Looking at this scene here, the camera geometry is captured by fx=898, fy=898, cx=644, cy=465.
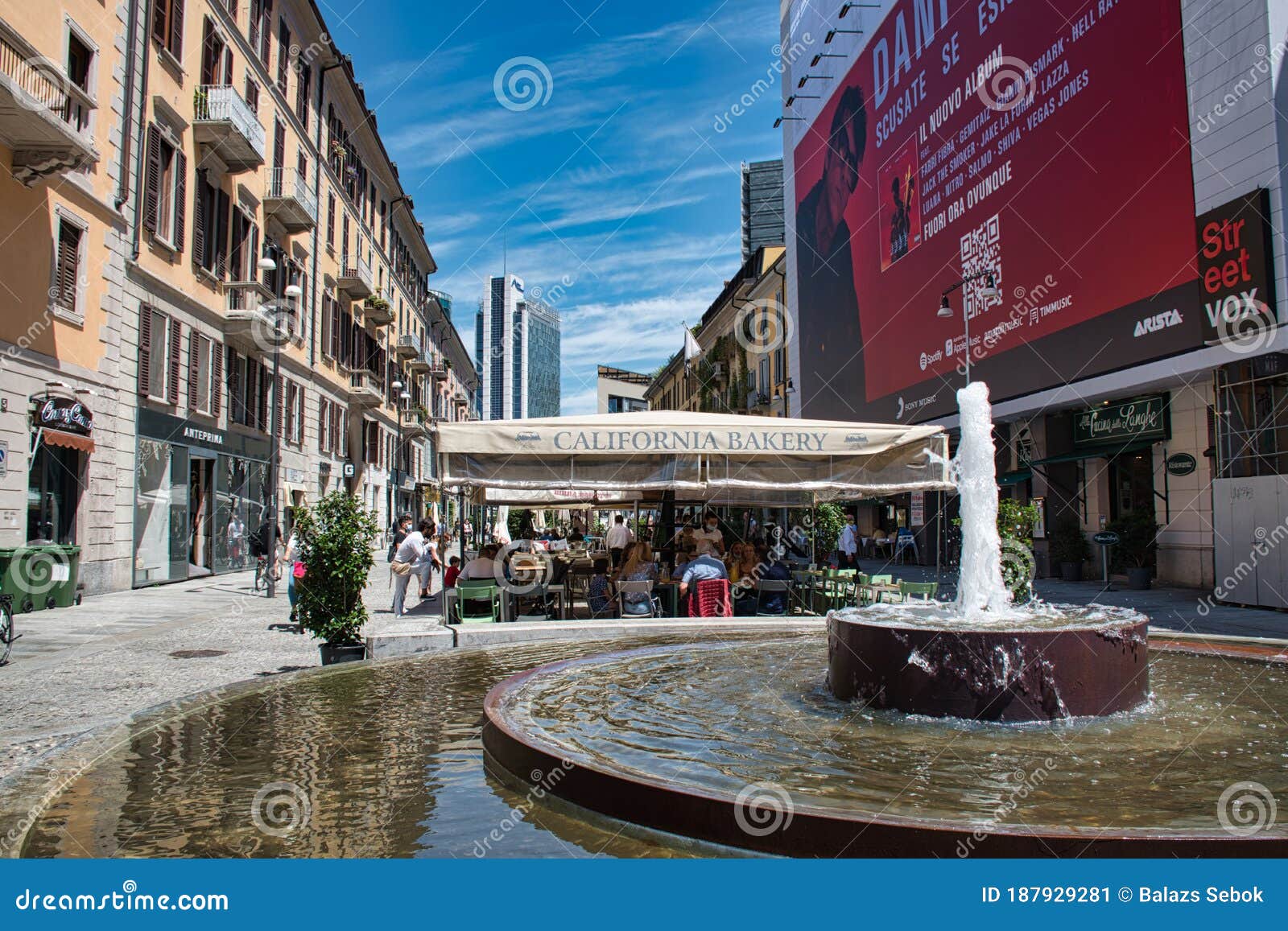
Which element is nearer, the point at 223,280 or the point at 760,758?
the point at 760,758

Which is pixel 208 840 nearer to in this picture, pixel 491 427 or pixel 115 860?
pixel 115 860

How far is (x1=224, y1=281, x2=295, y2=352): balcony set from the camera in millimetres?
24141

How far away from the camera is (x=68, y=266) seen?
16.7 metres

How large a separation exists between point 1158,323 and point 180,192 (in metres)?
21.6

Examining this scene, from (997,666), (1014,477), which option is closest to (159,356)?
(997,666)

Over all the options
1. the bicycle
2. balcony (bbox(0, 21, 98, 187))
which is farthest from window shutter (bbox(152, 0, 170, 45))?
the bicycle

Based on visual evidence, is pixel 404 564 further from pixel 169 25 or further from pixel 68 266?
pixel 169 25

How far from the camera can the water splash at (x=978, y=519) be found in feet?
26.1

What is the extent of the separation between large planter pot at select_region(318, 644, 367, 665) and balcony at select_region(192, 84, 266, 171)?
18241mm

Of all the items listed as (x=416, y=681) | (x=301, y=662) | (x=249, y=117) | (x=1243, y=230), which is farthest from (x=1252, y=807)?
(x=249, y=117)

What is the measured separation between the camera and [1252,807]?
12.4 feet

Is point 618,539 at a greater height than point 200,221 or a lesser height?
lesser

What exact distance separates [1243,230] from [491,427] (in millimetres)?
12743

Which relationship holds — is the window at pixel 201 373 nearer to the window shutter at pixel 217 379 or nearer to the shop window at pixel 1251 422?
the window shutter at pixel 217 379
